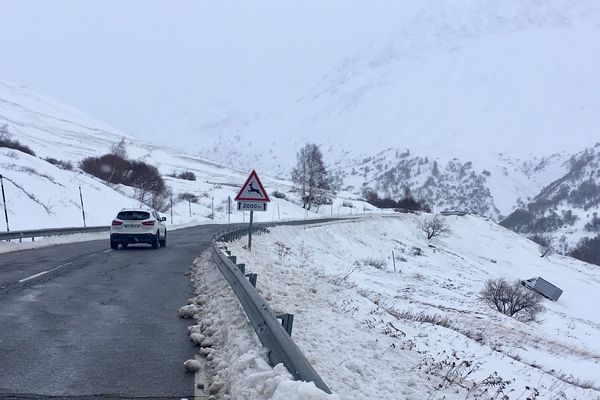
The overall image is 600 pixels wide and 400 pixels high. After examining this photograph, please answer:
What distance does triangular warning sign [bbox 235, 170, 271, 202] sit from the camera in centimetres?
1706

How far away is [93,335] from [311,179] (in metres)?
85.9

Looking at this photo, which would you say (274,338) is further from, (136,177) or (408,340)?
(136,177)

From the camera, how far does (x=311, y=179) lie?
92.9 meters

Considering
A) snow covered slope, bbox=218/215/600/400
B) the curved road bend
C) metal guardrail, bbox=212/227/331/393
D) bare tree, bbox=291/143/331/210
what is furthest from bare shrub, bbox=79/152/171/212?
metal guardrail, bbox=212/227/331/393

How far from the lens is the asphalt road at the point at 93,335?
532 cm

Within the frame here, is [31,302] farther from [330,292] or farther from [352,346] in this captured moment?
[330,292]

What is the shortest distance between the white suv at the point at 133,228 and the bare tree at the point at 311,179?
69362 mm

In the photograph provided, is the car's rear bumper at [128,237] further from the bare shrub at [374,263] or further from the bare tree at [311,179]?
the bare tree at [311,179]

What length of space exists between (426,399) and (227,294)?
4510 mm

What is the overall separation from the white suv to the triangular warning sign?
20.4ft

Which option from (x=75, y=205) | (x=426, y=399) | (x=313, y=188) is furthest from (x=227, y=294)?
(x=313, y=188)

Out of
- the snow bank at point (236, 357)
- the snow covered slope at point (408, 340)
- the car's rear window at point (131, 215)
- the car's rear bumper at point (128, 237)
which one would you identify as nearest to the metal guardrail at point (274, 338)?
the snow bank at point (236, 357)

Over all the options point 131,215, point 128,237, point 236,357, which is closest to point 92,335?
point 236,357

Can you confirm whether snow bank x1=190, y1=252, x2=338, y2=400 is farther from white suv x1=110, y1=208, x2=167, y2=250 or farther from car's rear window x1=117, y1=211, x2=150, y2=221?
car's rear window x1=117, y1=211, x2=150, y2=221
